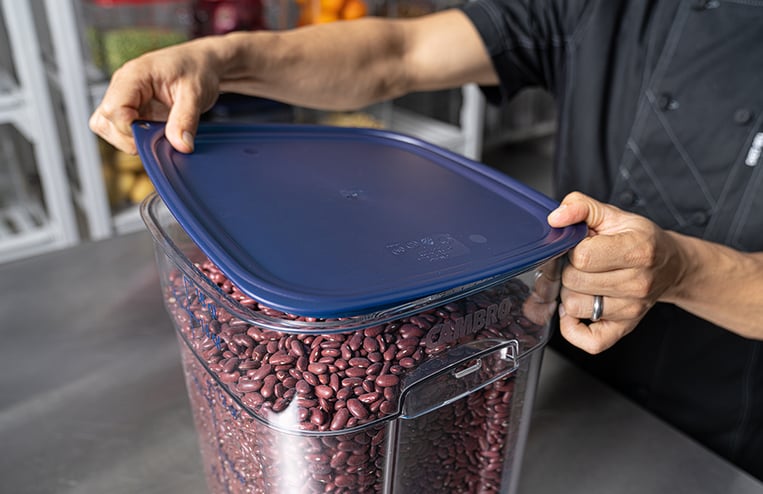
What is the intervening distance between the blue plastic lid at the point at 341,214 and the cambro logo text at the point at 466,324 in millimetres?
45

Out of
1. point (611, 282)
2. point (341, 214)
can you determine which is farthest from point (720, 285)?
point (341, 214)

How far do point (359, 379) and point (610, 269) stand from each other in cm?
25

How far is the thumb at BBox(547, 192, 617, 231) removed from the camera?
0.52 metres

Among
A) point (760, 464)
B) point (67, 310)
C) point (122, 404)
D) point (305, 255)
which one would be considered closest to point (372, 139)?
point (305, 255)

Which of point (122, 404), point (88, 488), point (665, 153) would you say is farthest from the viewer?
point (665, 153)

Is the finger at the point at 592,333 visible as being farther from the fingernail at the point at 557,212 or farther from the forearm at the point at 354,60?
the forearm at the point at 354,60

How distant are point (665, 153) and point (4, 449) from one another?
92cm

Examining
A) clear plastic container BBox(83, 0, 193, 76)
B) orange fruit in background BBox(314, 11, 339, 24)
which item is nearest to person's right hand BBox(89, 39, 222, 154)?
clear plastic container BBox(83, 0, 193, 76)

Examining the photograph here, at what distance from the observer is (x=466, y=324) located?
18.5 inches

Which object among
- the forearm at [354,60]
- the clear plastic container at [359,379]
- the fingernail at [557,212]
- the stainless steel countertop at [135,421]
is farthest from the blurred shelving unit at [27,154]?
the fingernail at [557,212]

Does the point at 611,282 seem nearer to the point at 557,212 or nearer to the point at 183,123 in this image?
the point at 557,212

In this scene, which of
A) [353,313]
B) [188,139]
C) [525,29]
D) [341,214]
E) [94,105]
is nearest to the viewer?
[353,313]

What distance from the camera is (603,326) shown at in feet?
1.94

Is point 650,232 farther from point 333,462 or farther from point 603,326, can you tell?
point 333,462
